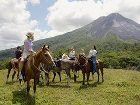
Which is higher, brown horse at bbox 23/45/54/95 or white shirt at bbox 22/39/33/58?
white shirt at bbox 22/39/33/58

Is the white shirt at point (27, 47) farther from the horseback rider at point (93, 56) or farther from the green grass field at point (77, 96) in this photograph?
the horseback rider at point (93, 56)

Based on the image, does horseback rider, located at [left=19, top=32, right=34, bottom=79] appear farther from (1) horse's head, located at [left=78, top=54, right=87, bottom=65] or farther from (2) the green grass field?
(1) horse's head, located at [left=78, top=54, right=87, bottom=65]

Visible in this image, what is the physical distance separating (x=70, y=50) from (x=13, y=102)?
1523cm

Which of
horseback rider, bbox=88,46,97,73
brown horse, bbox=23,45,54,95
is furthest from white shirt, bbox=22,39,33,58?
horseback rider, bbox=88,46,97,73

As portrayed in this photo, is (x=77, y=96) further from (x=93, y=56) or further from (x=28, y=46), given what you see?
(x=93, y=56)

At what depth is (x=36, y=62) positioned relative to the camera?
21281 millimetres

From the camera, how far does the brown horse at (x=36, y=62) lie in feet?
69.4

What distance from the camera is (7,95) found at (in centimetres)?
2212

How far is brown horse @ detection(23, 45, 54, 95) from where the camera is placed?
69.4 ft

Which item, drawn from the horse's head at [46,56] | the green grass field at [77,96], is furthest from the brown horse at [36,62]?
the green grass field at [77,96]

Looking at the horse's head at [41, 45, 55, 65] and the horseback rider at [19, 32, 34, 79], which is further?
the horseback rider at [19, 32, 34, 79]

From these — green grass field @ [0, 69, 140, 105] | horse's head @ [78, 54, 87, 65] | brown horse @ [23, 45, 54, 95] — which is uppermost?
horse's head @ [78, 54, 87, 65]

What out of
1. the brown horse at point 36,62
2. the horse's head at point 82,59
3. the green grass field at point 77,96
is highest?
the horse's head at point 82,59

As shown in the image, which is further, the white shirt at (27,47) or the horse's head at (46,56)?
the white shirt at (27,47)
